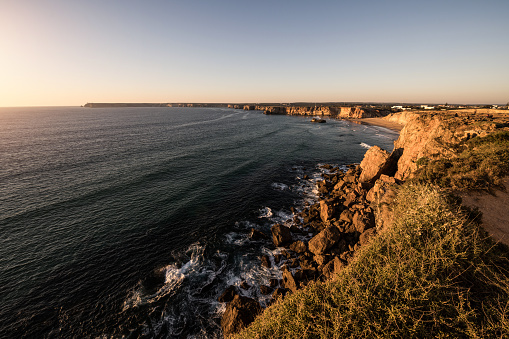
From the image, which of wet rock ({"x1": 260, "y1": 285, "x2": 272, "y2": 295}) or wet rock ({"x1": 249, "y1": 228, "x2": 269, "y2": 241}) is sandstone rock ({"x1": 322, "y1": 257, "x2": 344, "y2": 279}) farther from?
wet rock ({"x1": 249, "y1": 228, "x2": 269, "y2": 241})

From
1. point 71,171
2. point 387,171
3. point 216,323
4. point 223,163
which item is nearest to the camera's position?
point 216,323

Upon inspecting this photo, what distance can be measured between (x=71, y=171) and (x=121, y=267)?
38295 mm

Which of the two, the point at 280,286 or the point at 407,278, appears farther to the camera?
the point at 280,286

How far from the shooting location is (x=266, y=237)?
2681 centimetres

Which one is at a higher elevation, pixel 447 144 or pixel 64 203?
pixel 447 144

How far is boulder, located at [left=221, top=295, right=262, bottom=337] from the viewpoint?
1572 centimetres

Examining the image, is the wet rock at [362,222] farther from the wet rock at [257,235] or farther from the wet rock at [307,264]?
the wet rock at [257,235]

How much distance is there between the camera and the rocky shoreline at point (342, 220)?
19.0 meters

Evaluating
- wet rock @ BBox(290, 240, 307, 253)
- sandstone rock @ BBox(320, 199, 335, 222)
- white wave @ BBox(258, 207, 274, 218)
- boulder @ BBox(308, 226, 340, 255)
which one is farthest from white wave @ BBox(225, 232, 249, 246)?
sandstone rock @ BBox(320, 199, 335, 222)

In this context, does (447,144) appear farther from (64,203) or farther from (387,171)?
(64,203)

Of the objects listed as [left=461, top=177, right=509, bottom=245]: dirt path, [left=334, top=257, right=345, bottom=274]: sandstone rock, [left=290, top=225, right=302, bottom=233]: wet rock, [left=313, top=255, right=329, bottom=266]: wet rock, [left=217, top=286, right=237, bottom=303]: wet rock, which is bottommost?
[left=217, top=286, right=237, bottom=303]: wet rock

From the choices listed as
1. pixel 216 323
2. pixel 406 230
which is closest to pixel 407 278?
pixel 406 230

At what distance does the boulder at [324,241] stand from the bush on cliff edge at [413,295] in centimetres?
1170

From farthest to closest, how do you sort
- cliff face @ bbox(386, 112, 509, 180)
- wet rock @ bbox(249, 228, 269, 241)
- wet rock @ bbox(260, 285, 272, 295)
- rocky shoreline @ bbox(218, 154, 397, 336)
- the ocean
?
cliff face @ bbox(386, 112, 509, 180), wet rock @ bbox(249, 228, 269, 241), wet rock @ bbox(260, 285, 272, 295), rocky shoreline @ bbox(218, 154, 397, 336), the ocean
